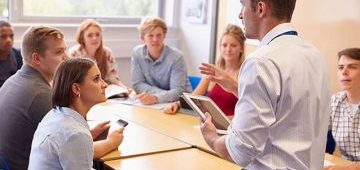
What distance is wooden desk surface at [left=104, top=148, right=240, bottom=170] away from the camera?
201cm

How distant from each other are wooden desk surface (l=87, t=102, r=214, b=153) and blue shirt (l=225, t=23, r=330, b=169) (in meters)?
0.98

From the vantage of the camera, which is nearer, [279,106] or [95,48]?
[279,106]

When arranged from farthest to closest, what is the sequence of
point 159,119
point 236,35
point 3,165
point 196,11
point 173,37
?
point 173,37, point 196,11, point 236,35, point 159,119, point 3,165

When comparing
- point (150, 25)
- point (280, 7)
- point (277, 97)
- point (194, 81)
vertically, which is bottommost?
point (194, 81)

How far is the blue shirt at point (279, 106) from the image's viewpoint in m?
1.31

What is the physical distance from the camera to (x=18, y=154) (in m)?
2.08

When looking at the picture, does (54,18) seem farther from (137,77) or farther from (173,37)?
(173,37)

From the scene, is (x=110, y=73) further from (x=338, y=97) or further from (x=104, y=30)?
(x=338, y=97)

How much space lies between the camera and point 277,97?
1319 millimetres

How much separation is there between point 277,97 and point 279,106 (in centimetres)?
4

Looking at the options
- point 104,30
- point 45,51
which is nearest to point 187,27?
point 104,30

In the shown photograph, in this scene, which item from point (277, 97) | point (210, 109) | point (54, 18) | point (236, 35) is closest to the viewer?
point (277, 97)

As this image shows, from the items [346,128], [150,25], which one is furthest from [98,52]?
[346,128]

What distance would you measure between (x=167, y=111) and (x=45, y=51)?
1.12 m
